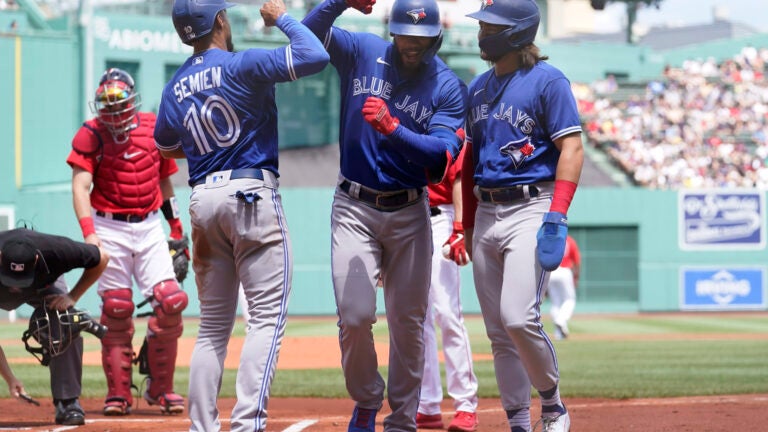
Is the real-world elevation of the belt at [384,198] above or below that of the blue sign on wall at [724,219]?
above

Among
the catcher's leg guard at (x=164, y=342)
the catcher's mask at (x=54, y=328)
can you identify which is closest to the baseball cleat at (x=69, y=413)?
the catcher's mask at (x=54, y=328)

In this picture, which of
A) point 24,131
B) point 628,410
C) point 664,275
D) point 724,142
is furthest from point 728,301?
point 628,410

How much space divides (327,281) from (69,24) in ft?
28.9

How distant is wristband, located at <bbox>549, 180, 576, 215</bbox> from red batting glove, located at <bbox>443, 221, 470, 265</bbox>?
90 centimetres

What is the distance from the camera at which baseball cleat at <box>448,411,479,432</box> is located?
620 centimetres

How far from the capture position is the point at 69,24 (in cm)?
2625

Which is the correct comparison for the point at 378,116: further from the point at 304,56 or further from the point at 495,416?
the point at 495,416

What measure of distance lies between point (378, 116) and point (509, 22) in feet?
3.01

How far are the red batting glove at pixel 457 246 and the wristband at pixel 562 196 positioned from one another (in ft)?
2.94

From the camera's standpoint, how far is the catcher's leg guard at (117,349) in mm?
7043

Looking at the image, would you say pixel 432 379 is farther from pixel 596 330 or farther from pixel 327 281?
pixel 327 281

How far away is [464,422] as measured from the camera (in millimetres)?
6223

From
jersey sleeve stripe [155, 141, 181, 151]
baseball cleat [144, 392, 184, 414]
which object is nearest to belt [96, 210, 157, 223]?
baseball cleat [144, 392, 184, 414]

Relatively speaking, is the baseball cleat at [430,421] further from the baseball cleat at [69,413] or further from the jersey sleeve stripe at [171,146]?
the jersey sleeve stripe at [171,146]
